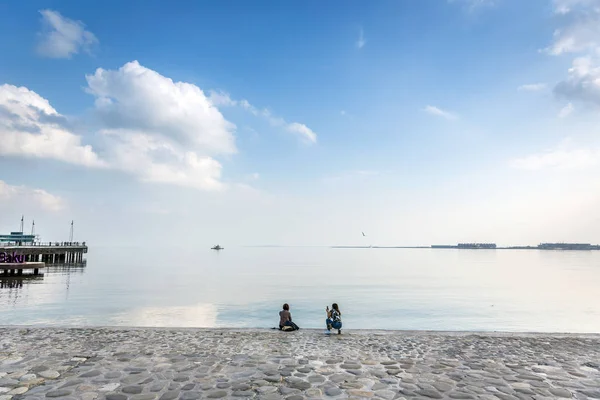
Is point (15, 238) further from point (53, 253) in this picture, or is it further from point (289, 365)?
point (289, 365)

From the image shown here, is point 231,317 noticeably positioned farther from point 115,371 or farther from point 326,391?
point 326,391

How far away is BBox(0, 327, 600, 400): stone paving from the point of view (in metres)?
7.21

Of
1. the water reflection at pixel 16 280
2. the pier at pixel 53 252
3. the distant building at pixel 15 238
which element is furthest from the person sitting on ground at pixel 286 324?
the distant building at pixel 15 238

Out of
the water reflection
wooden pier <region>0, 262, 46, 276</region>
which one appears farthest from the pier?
the water reflection

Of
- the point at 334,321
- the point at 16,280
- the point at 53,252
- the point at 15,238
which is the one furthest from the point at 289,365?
the point at 15,238

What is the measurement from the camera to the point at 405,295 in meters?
40.0

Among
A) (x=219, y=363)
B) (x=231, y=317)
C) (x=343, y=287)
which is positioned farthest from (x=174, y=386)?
(x=343, y=287)

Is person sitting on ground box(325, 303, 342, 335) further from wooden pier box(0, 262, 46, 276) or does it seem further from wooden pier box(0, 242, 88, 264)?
wooden pier box(0, 242, 88, 264)

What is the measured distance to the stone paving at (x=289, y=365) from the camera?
7215 millimetres

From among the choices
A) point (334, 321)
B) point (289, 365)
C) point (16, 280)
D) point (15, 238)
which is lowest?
point (16, 280)

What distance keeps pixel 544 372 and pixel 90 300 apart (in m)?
35.3

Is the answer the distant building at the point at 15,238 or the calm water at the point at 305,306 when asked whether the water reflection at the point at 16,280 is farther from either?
the distant building at the point at 15,238

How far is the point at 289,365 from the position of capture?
8.88 m

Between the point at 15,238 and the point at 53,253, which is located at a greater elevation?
the point at 15,238
